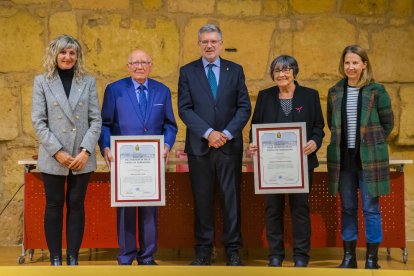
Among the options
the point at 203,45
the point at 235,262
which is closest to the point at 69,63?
the point at 203,45

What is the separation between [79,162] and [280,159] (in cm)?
127

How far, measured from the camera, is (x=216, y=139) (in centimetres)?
485

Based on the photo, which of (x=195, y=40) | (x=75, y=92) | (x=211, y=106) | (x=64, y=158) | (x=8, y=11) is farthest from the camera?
(x=195, y=40)

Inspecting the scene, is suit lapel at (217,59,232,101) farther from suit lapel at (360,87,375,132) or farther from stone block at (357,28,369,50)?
stone block at (357,28,369,50)

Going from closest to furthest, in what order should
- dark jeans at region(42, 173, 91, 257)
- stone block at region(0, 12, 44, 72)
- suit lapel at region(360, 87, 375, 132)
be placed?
dark jeans at region(42, 173, 91, 257) < suit lapel at region(360, 87, 375, 132) < stone block at region(0, 12, 44, 72)

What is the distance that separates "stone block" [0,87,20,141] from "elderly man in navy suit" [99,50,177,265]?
6.27 ft

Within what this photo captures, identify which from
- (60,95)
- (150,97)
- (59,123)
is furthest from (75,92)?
(150,97)

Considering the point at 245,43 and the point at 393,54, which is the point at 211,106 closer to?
the point at 245,43

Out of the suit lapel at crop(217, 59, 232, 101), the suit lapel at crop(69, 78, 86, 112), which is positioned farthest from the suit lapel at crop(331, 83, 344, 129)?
the suit lapel at crop(69, 78, 86, 112)

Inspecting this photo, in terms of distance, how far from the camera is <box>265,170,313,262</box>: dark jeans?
497 cm

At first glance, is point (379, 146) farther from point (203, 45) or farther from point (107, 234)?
point (107, 234)

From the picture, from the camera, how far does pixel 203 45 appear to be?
16.5 feet

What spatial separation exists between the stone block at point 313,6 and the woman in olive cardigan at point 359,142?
192 centimetres

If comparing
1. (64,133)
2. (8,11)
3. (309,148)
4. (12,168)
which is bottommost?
(12,168)
